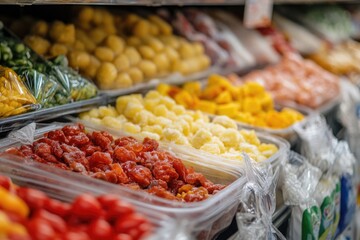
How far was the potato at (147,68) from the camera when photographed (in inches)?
105

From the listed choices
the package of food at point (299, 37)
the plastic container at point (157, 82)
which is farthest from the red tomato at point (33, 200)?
the package of food at point (299, 37)

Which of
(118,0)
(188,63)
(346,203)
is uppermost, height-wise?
(118,0)

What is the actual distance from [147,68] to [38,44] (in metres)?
0.61

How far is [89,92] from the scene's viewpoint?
2221 millimetres

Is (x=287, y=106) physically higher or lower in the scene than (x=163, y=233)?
lower

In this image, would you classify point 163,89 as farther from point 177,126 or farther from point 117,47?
point 177,126

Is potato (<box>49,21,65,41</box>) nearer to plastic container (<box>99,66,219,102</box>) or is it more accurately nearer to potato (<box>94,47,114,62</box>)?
potato (<box>94,47,114,62</box>)

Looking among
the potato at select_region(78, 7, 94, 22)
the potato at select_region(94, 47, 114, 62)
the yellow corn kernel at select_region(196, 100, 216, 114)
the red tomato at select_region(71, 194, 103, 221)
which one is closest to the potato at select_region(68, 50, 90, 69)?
the potato at select_region(94, 47, 114, 62)

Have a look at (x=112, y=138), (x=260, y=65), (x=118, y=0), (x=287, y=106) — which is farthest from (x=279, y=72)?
(x=112, y=138)

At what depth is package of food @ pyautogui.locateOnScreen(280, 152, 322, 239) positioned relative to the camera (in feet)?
6.29

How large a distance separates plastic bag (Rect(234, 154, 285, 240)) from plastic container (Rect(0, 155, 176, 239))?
345 millimetres

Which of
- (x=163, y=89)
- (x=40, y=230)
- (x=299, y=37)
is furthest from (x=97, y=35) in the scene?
(x=299, y=37)

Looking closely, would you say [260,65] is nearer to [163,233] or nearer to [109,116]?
[109,116]

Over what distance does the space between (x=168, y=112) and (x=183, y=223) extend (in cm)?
100
